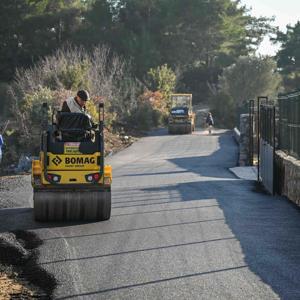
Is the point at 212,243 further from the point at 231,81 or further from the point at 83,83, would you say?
the point at 231,81

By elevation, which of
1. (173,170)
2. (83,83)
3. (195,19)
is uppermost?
(195,19)

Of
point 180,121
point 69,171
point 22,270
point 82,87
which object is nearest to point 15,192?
point 69,171

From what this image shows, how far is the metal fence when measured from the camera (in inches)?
690

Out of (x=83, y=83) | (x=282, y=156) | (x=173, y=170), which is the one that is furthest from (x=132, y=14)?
(x=282, y=156)

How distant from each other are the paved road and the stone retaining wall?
328 millimetres

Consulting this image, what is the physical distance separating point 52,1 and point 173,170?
52.6m

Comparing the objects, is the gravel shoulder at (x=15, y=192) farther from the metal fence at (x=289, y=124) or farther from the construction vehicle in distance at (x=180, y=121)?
the construction vehicle in distance at (x=180, y=121)

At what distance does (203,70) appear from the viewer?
9131 cm

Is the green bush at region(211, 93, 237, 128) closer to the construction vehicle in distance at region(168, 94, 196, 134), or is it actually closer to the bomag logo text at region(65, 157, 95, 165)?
the construction vehicle in distance at region(168, 94, 196, 134)

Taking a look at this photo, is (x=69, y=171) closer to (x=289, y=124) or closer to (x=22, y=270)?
(x=22, y=270)

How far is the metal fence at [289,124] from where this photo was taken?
17.5m

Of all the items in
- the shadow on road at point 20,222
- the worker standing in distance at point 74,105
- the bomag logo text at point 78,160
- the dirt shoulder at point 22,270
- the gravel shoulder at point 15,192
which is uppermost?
the worker standing in distance at point 74,105

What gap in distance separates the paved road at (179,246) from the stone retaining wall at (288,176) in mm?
328

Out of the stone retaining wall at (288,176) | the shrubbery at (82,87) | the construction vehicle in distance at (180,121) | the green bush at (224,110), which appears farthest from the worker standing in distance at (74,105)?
the green bush at (224,110)
